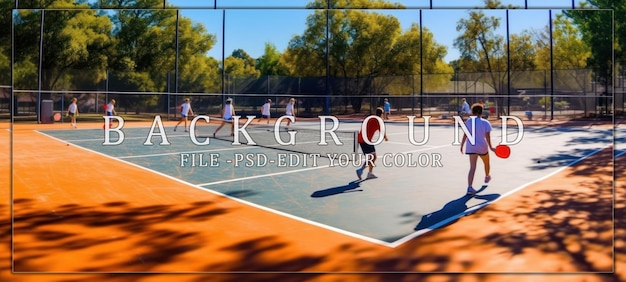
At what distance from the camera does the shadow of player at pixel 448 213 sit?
6.44m

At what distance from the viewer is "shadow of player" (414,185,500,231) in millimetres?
6438

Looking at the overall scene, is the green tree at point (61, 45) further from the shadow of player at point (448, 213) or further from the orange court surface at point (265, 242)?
the shadow of player at point (448, 213)

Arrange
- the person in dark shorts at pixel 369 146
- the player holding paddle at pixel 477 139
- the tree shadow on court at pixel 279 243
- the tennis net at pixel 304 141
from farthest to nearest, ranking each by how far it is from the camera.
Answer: the tennis net at pixel 304 141 < the person in dark shorts at pixel 369 146 < the player holding paddle at pixel 477 139 < the tree shadow on court at pixel 279 243

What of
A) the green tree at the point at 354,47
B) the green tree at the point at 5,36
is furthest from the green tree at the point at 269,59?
the green tree at the point at 5,36

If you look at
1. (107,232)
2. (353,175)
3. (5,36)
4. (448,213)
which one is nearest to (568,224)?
(448,213)

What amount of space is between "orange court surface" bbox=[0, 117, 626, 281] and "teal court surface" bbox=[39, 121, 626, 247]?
32 centimetres

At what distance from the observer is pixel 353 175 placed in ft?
33.3

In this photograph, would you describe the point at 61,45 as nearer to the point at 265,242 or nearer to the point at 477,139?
the point at 477,139

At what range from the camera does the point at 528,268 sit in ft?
16.0

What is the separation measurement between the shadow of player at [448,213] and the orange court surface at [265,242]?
0.46ft

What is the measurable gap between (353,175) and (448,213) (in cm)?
333

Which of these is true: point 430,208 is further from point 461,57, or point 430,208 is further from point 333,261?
point 461,57

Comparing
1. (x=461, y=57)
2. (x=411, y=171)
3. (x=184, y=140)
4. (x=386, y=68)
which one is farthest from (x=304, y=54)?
(x=411, y=171)

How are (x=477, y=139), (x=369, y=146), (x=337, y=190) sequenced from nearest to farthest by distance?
(x=477, y=139)
(x=337, y=190)
(x=369, y=146)
